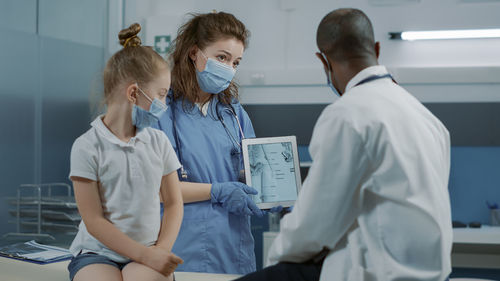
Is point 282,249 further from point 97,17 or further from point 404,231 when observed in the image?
point 97,17

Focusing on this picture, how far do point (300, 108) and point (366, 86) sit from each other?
9.15ft

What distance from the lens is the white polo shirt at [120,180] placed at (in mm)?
1188

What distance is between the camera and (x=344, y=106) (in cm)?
98

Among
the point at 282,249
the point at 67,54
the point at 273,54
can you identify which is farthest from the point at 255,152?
the point at 273,54

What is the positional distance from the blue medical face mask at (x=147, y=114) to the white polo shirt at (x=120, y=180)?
0.13ft

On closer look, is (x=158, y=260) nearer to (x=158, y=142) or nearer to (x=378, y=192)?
(x=158, y=142)

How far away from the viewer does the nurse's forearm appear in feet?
5.34

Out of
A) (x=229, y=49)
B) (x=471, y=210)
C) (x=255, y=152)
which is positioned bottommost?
(x=471, y=210)

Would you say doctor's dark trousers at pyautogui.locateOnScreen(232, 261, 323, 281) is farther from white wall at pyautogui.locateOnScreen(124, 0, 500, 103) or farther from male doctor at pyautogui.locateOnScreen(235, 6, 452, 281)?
white wall at pyautogui.locateOnScreen(124, 0, 500, 103)

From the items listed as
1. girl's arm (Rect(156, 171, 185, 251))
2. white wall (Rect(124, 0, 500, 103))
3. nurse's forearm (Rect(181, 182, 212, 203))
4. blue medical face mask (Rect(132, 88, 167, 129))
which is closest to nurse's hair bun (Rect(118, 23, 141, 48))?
blue medical face mask (Rect(132, 88, 167, 129))

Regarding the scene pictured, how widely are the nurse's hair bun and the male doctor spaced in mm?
592

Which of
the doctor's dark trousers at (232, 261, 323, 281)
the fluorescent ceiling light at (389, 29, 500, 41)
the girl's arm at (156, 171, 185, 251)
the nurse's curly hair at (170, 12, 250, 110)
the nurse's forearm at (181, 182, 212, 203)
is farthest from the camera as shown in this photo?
the fluorescent ceiling light at (389, 29, 500, 41)

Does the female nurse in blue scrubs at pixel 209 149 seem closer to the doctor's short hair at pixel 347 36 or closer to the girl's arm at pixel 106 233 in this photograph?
the girl's arm at pixel 106 233

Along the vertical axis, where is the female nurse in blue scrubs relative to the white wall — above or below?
below
